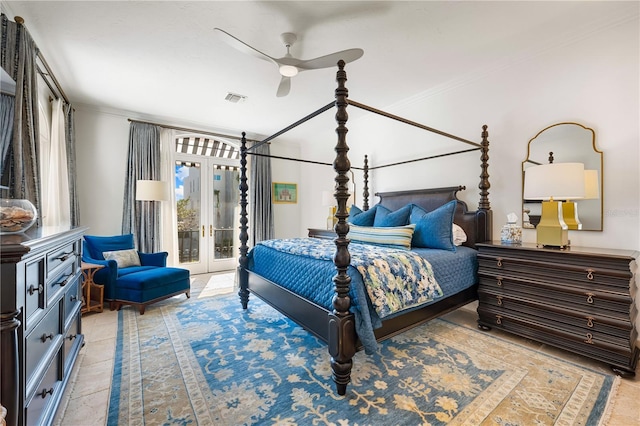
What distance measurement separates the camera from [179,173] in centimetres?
514

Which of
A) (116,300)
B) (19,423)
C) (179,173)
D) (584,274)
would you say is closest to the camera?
(19,423)

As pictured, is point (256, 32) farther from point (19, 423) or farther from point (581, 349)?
point (581, 349)

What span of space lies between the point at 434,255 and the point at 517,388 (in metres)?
1.06

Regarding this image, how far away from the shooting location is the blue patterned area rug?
161cm

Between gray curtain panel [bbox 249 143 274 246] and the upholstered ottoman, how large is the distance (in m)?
2.33


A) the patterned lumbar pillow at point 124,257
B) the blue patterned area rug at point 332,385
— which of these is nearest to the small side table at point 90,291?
the patterned lumbar pillow at point 124,257

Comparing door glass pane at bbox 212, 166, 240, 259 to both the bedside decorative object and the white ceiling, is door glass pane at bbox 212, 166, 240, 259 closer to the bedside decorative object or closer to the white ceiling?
the white ceiling

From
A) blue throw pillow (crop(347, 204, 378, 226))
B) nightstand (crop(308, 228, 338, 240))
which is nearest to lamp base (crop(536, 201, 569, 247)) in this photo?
blue throw pillow (crop(347, 204, 378, 226))

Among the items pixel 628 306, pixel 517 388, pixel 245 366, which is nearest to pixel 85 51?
pixel 245 366

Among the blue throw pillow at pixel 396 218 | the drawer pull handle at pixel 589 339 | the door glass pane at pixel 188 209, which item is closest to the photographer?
the drawer pull handle at pixel 589 339

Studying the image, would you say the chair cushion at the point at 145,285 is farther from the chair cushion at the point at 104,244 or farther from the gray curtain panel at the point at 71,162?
the gray curtain panel at the point at 71,162

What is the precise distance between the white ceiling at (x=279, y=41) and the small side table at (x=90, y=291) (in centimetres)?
226

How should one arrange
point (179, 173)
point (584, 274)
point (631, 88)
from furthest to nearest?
point (179, 173)
point (631, 88)
point (584, 274)

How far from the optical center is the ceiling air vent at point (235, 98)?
3881 mm
